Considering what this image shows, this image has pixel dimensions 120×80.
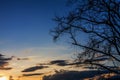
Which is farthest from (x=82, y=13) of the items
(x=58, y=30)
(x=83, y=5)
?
(x=58, y=30)

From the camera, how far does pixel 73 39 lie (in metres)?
19.1

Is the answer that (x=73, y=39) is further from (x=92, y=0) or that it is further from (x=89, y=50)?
(x=92, y=0)

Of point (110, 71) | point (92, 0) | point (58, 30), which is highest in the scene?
point (92, 0)

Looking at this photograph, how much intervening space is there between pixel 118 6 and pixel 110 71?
136 inches

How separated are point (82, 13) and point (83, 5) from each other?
0.47m

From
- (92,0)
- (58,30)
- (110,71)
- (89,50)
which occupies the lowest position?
(110,71)

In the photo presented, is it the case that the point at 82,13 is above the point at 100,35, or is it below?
above

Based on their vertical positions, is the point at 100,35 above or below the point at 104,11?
below

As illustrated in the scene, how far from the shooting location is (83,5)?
1858 cm

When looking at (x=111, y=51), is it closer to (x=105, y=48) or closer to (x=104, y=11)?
(x=105, y=48)

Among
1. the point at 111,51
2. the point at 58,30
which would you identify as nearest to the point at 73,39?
the point at 58,30

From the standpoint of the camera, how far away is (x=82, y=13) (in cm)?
1880

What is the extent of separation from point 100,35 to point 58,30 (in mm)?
2346

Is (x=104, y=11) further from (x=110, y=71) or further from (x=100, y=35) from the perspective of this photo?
(x=110, y=71)
